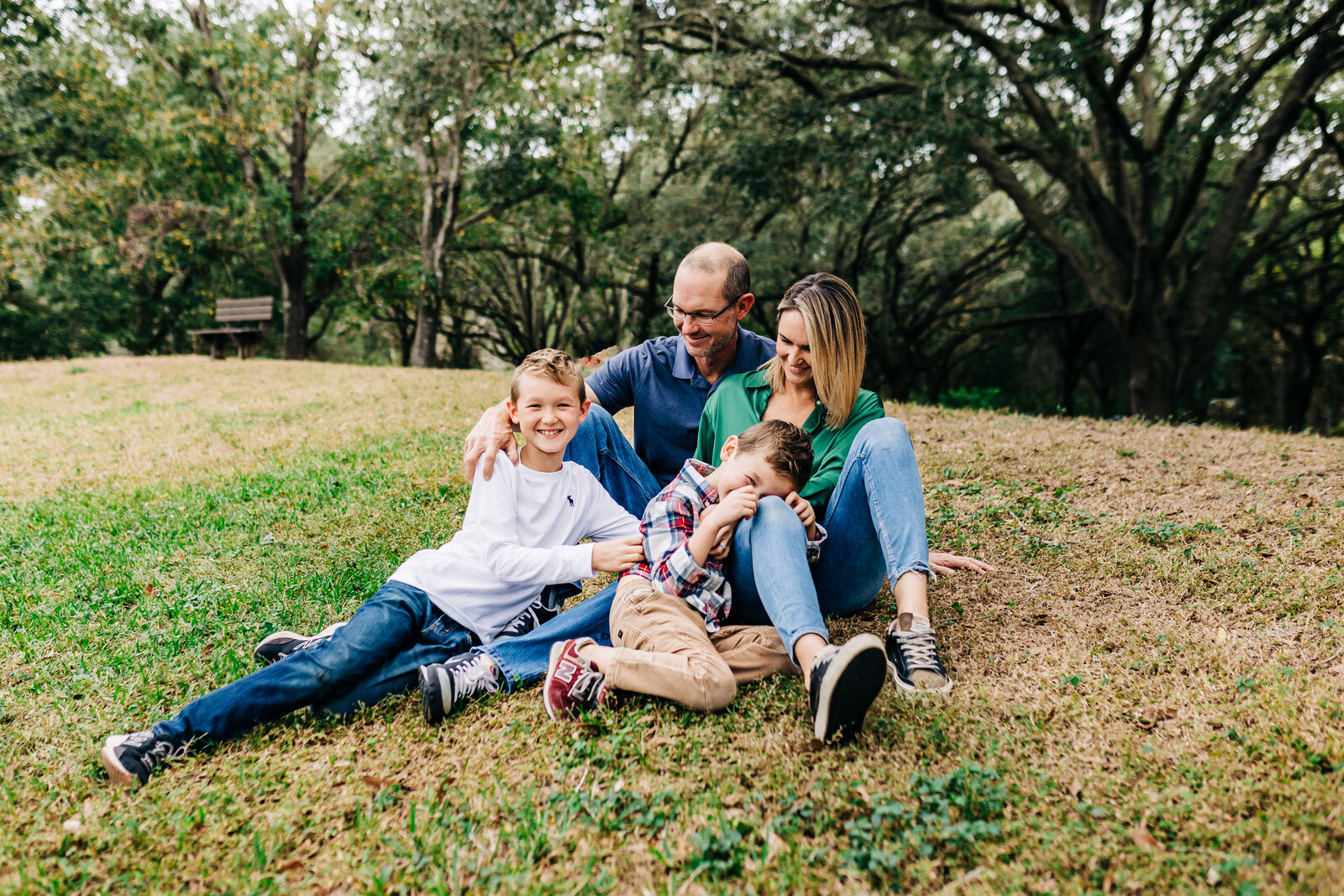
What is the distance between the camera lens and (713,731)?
8.66 feet

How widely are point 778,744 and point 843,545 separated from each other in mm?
892

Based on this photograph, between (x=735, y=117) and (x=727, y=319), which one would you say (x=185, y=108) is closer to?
(x=735, y=117)

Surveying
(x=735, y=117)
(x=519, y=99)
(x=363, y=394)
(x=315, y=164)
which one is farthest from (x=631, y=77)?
(x=315, y=164)

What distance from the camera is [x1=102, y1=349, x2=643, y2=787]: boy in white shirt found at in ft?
8.91

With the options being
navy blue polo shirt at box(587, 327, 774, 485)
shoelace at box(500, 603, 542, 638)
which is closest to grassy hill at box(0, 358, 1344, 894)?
shoelace at box(500, 603, 542, 638)

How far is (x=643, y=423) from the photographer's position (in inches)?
160

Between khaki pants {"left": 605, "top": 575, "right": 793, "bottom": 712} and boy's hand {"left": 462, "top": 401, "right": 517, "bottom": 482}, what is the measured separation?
2.46ft

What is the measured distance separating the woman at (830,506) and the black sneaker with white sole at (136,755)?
2.05 meters

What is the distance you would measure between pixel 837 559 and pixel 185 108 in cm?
1734

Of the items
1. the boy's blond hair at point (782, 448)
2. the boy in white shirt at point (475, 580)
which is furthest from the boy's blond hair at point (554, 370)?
the boy's blond hair at point (782, 448)

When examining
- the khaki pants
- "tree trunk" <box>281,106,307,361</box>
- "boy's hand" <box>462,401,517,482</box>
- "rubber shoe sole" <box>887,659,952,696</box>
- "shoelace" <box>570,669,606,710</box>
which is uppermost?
"tree trunk" <box>281,106,307,361</box>

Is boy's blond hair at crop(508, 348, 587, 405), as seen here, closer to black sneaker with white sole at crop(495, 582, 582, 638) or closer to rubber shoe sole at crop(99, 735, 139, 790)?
black sneaker with white sole at crop(495, 582, 582, 638)

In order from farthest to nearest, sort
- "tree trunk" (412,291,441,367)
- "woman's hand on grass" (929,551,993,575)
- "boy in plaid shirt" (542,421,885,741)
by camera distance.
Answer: "tree trunk" (412,291,441,367), "woman's hand on grass" (929,551,993,575), "boy in plaid shirt" (542,421,885,741)

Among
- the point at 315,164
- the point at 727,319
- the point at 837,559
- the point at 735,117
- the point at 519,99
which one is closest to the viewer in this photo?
the point at 837,559
